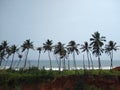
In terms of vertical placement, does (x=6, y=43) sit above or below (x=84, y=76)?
above

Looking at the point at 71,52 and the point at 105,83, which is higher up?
the point at 71,52

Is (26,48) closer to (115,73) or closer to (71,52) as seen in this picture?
(71,52)

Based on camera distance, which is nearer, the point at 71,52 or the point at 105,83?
the point at 105,83

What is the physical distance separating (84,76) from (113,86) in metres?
7.63

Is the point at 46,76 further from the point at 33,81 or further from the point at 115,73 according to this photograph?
the point at 115,73

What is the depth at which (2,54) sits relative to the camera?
247 feet

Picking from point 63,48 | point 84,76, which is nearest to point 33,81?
point 84,76

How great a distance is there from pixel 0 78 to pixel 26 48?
53.9 feet

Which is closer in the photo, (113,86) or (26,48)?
(113,86)

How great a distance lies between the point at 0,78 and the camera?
59.4 metres

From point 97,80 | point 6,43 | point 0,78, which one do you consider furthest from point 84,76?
point 6,43

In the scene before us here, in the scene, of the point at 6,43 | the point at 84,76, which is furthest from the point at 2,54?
the point at 84,76

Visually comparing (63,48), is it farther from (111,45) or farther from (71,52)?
(111,45)

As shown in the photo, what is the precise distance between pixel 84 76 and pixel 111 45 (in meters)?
17.2
